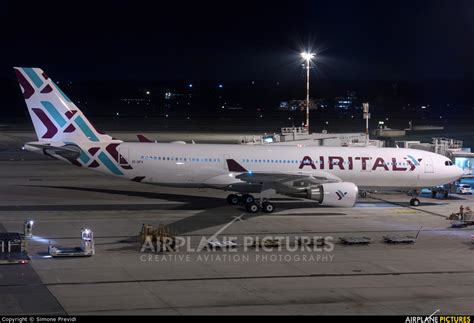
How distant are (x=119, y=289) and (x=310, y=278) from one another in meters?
6.46

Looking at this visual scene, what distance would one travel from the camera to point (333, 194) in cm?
3653

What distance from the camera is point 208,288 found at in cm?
2236

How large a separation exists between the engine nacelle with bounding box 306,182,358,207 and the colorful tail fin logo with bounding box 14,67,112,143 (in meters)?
12.5

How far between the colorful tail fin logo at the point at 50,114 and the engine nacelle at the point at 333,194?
40.9ft

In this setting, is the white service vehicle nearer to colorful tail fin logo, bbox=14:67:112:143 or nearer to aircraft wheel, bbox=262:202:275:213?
aircraft wheel, bbox=262:202:275:213

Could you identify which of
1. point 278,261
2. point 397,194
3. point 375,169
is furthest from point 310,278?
point 397,194

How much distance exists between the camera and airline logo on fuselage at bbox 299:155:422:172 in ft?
133

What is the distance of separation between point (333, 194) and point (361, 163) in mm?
5317

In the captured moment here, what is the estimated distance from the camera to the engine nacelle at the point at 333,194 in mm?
A: 36500

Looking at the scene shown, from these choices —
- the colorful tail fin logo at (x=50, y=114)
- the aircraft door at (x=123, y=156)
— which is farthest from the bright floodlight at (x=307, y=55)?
the aircraft door at (x=123, y=156)

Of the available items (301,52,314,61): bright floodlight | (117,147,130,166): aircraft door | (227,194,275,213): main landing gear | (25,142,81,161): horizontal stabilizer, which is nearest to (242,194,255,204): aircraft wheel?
(227,194,275,213): main landing gear

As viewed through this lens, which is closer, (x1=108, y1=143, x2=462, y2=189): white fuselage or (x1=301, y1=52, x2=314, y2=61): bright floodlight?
(x1=108, y1=143, x2=462, y2=189): white fuselage

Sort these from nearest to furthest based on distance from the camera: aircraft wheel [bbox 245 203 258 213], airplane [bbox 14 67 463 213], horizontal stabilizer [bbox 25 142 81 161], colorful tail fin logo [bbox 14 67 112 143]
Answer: aircraft wheel [bbox 245 203 258 213] → horizontal stabilizer [bbox 25 142 81 161] → airplane [bbox 14 67 463 213] → colorful tail fin logo [bbox 14 67 112 143]

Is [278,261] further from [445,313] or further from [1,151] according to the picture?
[1,151]
